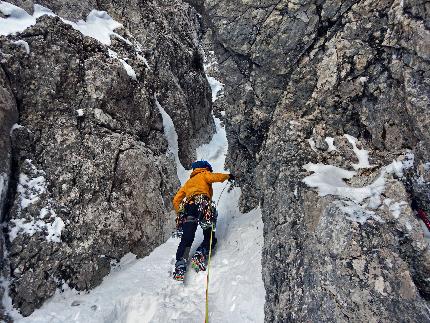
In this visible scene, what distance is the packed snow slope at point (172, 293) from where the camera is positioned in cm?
657

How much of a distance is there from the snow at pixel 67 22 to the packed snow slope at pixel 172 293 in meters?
6.99

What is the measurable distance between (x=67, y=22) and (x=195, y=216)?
7.28 meters

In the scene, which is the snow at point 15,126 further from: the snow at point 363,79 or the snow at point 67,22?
the snow at point 363,79

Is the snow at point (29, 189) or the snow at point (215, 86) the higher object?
the snow at point (215, 86)

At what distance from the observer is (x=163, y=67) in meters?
13.5

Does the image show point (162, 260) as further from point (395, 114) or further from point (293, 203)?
point (395, 114)

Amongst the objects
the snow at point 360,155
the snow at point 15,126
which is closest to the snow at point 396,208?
the snow at point 360,155

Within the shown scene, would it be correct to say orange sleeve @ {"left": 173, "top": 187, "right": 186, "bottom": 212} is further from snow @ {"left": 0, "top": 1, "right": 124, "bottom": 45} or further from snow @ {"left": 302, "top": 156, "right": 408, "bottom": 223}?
snow @ {"left": 0, "top": 1, "right": 124, "bottom": 45}

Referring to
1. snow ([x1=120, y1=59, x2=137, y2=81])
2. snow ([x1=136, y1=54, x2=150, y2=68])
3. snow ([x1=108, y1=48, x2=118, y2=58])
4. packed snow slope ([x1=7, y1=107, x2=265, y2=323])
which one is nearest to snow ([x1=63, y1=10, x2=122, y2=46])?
snow ([x1=108, y1=48, x2=118, y2=58])

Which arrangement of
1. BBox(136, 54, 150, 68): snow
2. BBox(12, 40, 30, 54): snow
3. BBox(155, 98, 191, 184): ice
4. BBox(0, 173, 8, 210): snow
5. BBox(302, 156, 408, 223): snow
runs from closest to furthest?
BBox(302, 156, 408, 223): snow
BBox(0, 173, 8, 210): snow
BBox(12, 40, 30, 54): snow
BBox(136, 54, 150, 68): snow
BBox(155, 98, 191, 184): ice

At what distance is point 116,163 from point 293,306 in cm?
613

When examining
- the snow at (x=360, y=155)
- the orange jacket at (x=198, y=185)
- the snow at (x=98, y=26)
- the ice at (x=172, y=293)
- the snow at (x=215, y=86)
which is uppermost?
the snow at (x=215, y=86)

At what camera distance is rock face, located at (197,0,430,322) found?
15.3ft

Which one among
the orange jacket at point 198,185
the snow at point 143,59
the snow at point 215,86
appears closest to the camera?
the orange jacket at point 198,185
